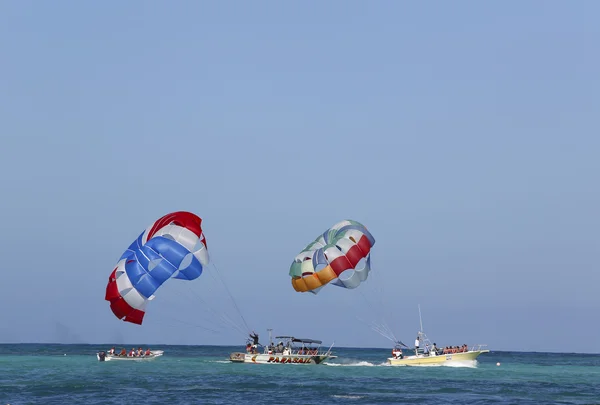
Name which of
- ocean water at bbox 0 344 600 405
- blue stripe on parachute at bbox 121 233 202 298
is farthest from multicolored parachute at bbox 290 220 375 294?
blue stripe on parachute at bbox 121 233 202 298

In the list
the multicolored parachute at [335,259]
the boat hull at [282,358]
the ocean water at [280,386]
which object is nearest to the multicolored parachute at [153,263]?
the ocean water at [280,386]

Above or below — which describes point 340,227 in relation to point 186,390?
above

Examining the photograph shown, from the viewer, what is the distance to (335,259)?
2264 inches

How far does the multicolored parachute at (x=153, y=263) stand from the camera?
1970 inches

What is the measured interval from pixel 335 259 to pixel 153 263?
12.7 metres

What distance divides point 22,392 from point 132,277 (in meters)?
8.69

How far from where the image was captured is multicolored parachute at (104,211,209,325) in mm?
50031

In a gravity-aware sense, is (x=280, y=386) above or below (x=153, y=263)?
below

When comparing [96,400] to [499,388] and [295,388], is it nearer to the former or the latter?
[295,388]

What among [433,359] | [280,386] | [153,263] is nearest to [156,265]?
[153,263]

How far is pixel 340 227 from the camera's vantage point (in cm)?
5953

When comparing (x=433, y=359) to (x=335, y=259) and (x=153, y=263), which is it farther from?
(x=153, y=263)

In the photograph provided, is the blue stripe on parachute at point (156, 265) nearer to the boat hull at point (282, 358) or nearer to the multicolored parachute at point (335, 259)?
the multicolored parachute at point (335, 259)

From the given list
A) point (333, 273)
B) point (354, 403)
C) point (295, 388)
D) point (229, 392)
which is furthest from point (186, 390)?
point (333, 273)
